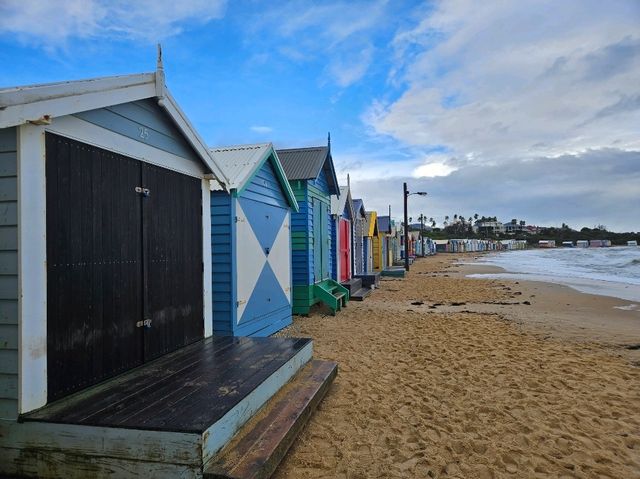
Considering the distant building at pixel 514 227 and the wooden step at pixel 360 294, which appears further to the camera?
the distant building at pixel 514 227

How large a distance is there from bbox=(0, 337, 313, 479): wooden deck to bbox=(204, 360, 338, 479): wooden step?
0.08 meters

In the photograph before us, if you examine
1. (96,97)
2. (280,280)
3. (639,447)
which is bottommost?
(639,447)

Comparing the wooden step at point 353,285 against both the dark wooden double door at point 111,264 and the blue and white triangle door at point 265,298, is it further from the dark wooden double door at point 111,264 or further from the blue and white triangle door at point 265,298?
the dark wooden double door at point 111,264

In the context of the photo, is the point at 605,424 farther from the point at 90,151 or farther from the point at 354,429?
the point at 90,151

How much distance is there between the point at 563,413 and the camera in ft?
13.7

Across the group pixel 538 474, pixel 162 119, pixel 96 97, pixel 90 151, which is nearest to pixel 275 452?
pixel 538 474

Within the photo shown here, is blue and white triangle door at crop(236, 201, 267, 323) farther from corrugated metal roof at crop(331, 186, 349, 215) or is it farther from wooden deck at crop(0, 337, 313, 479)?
corrugated metal roof at crop(331, 186, 349, 215)

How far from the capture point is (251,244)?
6.96m

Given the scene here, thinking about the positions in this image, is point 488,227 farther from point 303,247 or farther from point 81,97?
point 81,97

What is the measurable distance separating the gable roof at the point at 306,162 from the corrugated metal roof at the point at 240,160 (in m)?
2.84

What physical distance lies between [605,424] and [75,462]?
4.51m

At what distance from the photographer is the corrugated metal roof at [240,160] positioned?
6.43 m

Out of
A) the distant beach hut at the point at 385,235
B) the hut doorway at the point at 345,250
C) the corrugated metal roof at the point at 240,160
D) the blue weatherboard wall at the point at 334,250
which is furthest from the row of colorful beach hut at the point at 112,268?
the distant beach hut at the point at 385,235

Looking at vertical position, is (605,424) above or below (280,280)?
below
